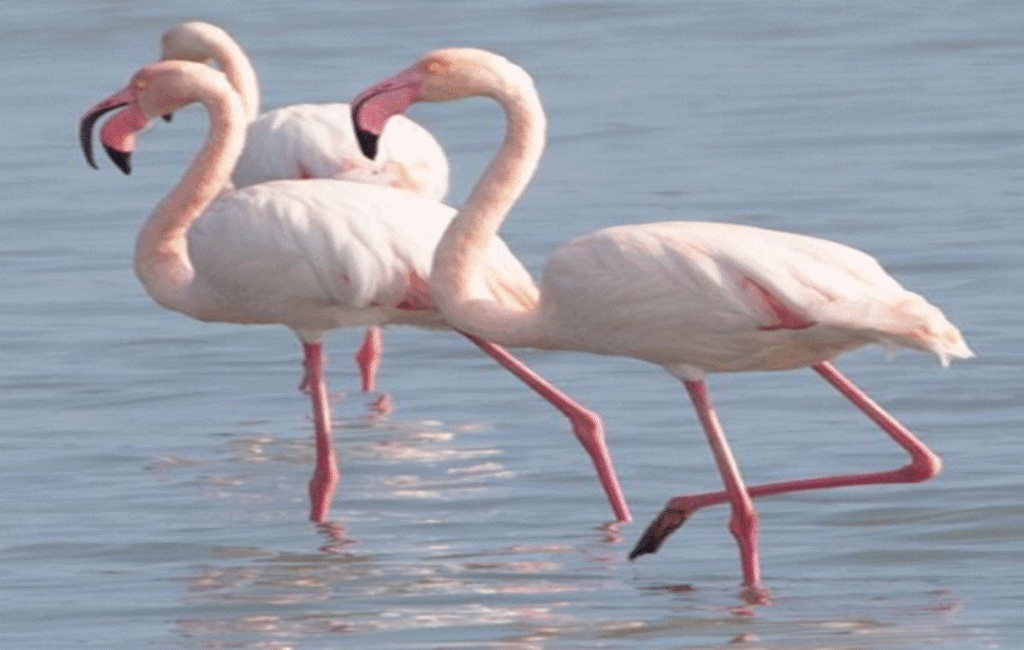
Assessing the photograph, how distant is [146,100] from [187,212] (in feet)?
1.19

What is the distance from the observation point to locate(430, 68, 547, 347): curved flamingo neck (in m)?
8.48

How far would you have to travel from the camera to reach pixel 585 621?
314 inches

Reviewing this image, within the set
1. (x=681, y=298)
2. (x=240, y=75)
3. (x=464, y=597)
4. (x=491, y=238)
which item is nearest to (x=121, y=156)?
(x=491, y=238)

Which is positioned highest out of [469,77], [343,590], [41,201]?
[469,77]

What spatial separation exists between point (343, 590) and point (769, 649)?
131 cm

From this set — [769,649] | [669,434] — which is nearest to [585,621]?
[769,649]

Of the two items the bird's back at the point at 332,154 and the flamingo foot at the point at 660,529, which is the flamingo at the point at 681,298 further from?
the bird's back at the point at 332,154

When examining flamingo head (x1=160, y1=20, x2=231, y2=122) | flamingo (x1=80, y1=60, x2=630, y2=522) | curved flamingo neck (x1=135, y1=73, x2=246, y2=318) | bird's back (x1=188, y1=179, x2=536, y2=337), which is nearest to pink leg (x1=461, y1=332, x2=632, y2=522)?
flamingo (x1=80, y1=60, x2=630, y2=522)

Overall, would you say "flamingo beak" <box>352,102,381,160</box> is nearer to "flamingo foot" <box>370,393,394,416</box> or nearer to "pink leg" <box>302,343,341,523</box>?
"pink leg" <box>302,343,341,523</box>

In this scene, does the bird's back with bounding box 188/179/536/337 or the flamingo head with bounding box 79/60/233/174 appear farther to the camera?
the flamingo head with bounding box 79/60/233/174

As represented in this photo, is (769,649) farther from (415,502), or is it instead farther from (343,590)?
(415,502)

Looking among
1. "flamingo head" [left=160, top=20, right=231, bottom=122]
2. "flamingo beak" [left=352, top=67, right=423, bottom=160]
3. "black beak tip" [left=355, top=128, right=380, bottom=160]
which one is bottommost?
"flamingo head" [left=160, top=20, right=231, bottom=122]

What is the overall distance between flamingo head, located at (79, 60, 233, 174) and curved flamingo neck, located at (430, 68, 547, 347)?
5.13 ft

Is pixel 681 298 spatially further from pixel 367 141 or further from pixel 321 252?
pixel 321 252
